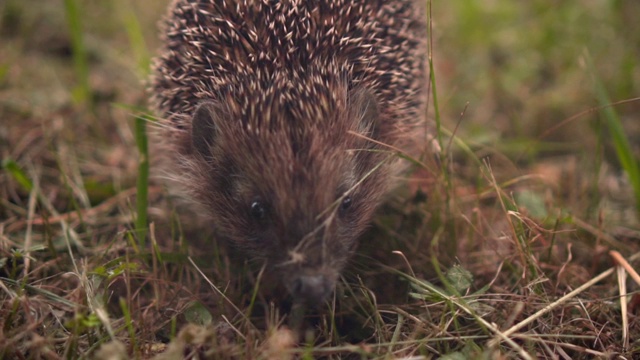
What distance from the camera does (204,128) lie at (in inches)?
135

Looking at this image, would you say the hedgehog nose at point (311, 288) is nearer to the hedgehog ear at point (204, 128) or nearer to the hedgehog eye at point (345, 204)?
the hedgehog eye at point (345, 204)

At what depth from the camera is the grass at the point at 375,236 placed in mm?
2967

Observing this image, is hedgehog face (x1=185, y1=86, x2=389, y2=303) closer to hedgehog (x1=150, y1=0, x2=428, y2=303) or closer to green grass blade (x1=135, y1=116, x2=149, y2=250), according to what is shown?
hedgehog (x1=150, y1=0, x2=428, y2=303)

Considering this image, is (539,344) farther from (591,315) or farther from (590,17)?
(590,17)

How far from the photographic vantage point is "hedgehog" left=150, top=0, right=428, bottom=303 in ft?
10.0

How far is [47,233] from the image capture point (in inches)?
139

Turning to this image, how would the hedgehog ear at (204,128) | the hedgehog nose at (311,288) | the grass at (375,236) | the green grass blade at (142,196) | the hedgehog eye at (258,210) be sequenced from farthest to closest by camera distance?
the green grass blade at (142,196) → the hedgehog ear at (204,128) → the hedgehog eye at (258,210) → the grass at (375,236) → the hedgehog nose at (311,288)

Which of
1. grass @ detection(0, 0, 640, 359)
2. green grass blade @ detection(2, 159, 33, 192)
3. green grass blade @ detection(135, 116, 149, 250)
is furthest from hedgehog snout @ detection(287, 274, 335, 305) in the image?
green grass blade @ detection(2, 159, 33, 192)

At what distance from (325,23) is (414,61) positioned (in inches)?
33.8

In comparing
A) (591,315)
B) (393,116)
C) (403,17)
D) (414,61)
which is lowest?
(591,315)

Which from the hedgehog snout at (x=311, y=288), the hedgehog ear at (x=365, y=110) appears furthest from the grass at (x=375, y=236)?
the hedgehog ear at (x=365, y=110)

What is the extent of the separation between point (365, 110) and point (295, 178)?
70 centimetres

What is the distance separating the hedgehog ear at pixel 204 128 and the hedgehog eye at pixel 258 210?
52 centimetres

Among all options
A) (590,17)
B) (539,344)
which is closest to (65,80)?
(539,344)
